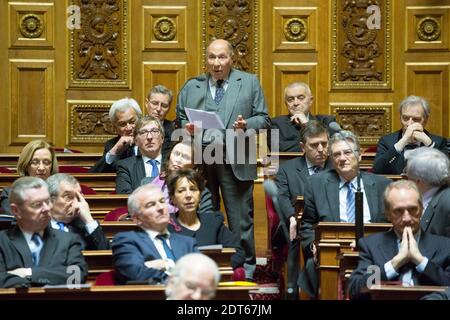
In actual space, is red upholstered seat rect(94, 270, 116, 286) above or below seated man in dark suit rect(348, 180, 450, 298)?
below

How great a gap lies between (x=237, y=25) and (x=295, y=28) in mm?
488

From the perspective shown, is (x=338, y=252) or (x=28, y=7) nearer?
(x=338, y=252)

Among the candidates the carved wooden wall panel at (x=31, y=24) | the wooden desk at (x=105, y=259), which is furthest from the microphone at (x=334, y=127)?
the carved wooden wall panel at (x=31, y=24)

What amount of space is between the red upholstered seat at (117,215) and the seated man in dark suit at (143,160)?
53cm

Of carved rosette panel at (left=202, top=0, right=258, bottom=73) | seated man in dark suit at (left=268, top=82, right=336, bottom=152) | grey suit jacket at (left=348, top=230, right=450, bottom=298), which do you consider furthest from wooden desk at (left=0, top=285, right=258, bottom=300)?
carved rosette panel at (left=202, top=0, right=258, bottom=73)

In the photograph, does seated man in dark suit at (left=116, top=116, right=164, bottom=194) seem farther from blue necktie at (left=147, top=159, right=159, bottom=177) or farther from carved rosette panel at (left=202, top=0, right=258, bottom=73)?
carved rosette panel at (left=202, top=0, right=258, bottom=73)

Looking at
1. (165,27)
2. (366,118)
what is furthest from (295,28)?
(165,27)

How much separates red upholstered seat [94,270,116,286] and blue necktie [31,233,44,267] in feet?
1.02

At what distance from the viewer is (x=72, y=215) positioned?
623 centimetres

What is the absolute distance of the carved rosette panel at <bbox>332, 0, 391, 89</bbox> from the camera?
9914 millimetres

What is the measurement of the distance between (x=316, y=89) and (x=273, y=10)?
759mm
